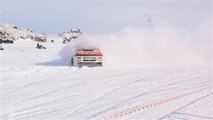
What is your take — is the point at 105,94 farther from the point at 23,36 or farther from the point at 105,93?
the point at 23,36

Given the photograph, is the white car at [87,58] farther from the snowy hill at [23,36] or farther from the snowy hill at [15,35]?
the snowy hill at [15,35]

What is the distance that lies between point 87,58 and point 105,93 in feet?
27.7

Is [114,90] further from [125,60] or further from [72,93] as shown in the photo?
[125,60]

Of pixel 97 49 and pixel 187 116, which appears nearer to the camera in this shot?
pixel 187 116

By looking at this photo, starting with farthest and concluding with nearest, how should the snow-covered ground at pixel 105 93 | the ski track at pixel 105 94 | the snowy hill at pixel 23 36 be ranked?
the snowy hill at pixel 23 36 < the ski track at pixel 105 94 < the snow-covered ground at pixel 105 93

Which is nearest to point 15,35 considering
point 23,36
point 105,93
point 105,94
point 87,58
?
point 23,36

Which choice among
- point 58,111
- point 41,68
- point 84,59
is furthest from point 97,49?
point 58,111

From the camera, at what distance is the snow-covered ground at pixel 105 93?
1398 centimetres

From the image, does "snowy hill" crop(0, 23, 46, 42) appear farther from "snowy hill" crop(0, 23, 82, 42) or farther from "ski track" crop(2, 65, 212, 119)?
"ski track" crop(2, 65, 212, 119)

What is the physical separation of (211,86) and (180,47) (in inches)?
594

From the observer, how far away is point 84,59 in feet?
84.9

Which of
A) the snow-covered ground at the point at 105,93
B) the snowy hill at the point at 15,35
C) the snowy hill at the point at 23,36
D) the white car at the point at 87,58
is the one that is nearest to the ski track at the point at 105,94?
the snow-covered ground at the point at 105,93

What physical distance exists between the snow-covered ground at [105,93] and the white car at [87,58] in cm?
80

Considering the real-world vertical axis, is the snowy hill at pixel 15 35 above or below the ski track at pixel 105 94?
above
